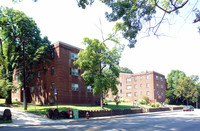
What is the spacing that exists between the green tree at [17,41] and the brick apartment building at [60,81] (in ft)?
8.07

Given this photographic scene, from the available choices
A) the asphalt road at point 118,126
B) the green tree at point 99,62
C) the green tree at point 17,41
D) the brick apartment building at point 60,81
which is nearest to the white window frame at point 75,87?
the brick apartment building at point 60,81

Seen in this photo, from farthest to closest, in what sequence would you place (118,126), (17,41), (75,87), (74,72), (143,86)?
(143,86)
(74,72)
(75,87)
(17,41)
(118,126)

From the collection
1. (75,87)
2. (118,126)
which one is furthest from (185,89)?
(118,126)

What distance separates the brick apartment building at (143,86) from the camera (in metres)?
59.4

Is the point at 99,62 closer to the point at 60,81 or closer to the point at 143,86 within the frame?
the point at 60,81

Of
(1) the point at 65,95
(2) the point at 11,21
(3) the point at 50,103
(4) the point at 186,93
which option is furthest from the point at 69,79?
(4) the point at 186,93

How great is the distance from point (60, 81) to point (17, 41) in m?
10.1

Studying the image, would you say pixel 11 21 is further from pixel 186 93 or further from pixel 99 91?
pixel 186 93

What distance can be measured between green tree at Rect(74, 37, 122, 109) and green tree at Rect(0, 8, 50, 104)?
7482 millimetres

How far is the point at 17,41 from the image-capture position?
106 ft

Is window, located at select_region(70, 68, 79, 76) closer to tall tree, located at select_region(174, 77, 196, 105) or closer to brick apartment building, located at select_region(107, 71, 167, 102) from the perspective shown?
brick apartment building, located at select_region(107, 71, 167, 102)

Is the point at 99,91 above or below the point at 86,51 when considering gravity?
below

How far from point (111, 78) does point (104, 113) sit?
231 inches

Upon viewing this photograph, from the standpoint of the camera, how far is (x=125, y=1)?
409 inches
